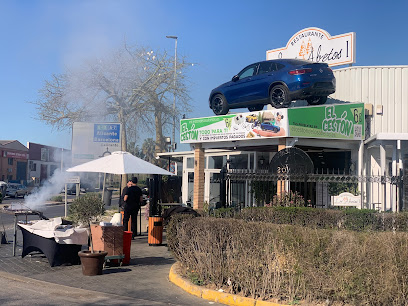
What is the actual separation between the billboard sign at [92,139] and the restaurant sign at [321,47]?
8867 millimetres

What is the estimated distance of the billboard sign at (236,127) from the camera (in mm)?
14469

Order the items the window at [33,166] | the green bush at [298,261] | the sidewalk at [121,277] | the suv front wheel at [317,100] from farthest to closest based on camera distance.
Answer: the window at [33,166], the suv front wheel at [317,100], the sidewalk at [121,277], the green bush at [298,261]

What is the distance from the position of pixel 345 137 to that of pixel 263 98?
3032mm

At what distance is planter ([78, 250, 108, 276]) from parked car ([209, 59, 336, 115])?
8.42 meters

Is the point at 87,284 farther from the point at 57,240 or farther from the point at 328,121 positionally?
the point at 328,121

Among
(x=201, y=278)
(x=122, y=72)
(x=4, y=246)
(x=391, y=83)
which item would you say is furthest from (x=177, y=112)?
(x=201, y=278)

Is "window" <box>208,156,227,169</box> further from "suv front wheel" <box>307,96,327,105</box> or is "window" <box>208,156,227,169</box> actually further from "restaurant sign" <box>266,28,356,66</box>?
"restaurant sign" <box>266,28,356,66</box>

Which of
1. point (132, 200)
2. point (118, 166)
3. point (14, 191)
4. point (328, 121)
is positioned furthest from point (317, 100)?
point (14, 191)

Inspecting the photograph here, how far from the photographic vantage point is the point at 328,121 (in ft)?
49.6

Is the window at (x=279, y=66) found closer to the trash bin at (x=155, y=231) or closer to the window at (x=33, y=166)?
the trash bin at (x=155, y=231)

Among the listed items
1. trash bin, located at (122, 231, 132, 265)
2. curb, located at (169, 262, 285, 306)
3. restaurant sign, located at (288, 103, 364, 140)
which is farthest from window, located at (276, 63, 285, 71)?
curb, located at (169, 262, 285, 306)

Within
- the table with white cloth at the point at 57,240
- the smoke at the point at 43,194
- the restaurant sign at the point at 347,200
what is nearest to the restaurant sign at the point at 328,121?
the restaurant sign at the point at 347,200

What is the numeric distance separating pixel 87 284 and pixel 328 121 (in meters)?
9.88

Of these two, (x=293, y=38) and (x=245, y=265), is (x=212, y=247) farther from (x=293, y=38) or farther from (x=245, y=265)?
(x=293, y=38)
